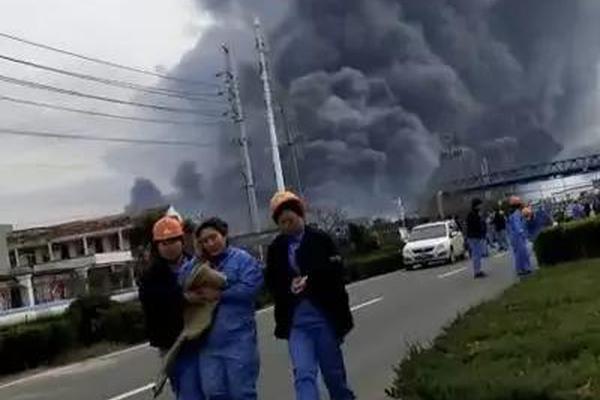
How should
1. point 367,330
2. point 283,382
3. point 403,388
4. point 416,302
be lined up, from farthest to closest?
point 416,302 → point 367,330 → point 283,382 → point 403,388

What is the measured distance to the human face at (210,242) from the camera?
20.1 feet

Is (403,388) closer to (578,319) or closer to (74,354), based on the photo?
(578,319)

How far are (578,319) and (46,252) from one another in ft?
297

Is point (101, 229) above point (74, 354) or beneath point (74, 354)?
above

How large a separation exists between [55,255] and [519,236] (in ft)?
265


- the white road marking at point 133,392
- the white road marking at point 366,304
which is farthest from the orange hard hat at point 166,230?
the white road marking at point 366,304

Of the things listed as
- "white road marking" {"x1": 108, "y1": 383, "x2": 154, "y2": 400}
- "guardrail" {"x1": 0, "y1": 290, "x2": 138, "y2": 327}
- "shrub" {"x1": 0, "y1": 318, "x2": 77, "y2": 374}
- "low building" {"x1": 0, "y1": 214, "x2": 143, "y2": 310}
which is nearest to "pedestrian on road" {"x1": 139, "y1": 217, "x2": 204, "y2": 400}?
"white road marking" {"x1": 108, "y1": 383, "x2": 154, "y2": 400}

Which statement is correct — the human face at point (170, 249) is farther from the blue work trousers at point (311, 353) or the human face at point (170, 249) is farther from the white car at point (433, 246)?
the white car at point (433, 246)

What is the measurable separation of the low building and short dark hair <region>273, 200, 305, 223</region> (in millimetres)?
63463

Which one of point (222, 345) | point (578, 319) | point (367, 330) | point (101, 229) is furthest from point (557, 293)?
point (101, 229)

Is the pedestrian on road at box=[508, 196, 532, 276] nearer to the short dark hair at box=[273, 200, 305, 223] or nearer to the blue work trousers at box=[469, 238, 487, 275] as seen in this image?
the blue work trousers at box=[469, 238, 487, 275]

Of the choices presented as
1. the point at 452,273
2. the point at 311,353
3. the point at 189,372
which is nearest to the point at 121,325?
the point at 452,273

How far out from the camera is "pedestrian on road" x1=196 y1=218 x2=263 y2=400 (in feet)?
19.7

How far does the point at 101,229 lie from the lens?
317 feet
